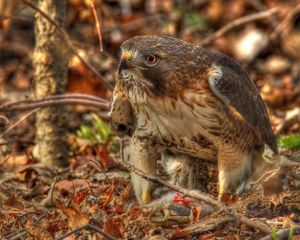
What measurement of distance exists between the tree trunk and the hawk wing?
5.67ft

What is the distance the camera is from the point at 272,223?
5008 millimetres

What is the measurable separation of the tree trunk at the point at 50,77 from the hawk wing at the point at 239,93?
1.73m

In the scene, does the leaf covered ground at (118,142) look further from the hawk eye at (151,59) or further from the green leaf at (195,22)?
the hawk eye at (151,59)

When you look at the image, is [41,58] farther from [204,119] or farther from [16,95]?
[16,95]

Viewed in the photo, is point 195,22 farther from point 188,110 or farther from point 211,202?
point 211,202

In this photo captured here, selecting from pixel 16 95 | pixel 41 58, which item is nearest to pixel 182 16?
pixel 16 95

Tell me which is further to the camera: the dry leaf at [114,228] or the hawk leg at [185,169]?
the hawk leg at [185,169]

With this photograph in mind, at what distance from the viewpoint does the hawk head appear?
5.50m

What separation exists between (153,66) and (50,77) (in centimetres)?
185

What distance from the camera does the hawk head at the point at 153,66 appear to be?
550 cm

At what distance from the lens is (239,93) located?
578 cm

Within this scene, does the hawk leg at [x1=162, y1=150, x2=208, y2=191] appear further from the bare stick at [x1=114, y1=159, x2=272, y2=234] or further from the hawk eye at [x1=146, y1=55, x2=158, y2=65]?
the bare stick at [x1=114, y1=159, x2=272, y2=234]

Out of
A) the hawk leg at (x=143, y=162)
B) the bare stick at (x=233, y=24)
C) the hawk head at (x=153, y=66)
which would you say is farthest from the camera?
the bare stick at (x=233, y=24)

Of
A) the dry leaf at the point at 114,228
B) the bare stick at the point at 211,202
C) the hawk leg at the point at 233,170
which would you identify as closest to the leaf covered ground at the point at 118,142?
the dry leaf at the point at 114,228
